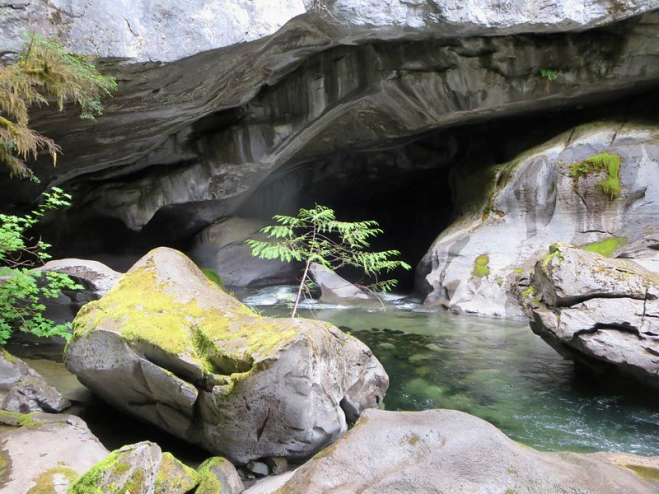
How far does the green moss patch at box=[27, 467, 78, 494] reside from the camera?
9.62 feet

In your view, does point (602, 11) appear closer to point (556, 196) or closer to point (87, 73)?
point (556, 196)

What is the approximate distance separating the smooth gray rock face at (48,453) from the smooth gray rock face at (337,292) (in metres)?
9.91

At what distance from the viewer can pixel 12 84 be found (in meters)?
5.22

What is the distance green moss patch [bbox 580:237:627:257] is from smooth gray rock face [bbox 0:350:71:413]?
1105cm

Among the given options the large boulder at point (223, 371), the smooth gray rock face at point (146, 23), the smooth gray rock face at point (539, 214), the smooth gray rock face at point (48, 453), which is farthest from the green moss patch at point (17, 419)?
the smooth gray rock face at point (539, 214)

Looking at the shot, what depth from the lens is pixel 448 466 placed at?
2674 millimetres

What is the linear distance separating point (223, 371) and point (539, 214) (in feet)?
35.2

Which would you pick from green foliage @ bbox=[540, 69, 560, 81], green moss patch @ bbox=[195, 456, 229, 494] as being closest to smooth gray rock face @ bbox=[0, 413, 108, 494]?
green moss patch @ bbox=[195, 456, 229, 494]

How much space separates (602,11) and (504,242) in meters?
5.67

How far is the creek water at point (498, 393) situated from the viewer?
15.3 ft

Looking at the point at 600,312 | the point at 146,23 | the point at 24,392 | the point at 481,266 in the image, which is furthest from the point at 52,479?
the point at 481,266

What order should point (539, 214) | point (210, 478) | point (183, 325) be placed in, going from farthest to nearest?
point (539, 214), point (183, 325), point (210, 478)

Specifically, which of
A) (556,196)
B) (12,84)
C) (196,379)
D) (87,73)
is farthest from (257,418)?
(556,196)

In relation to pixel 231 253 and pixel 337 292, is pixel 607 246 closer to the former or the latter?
pixel 337 292
